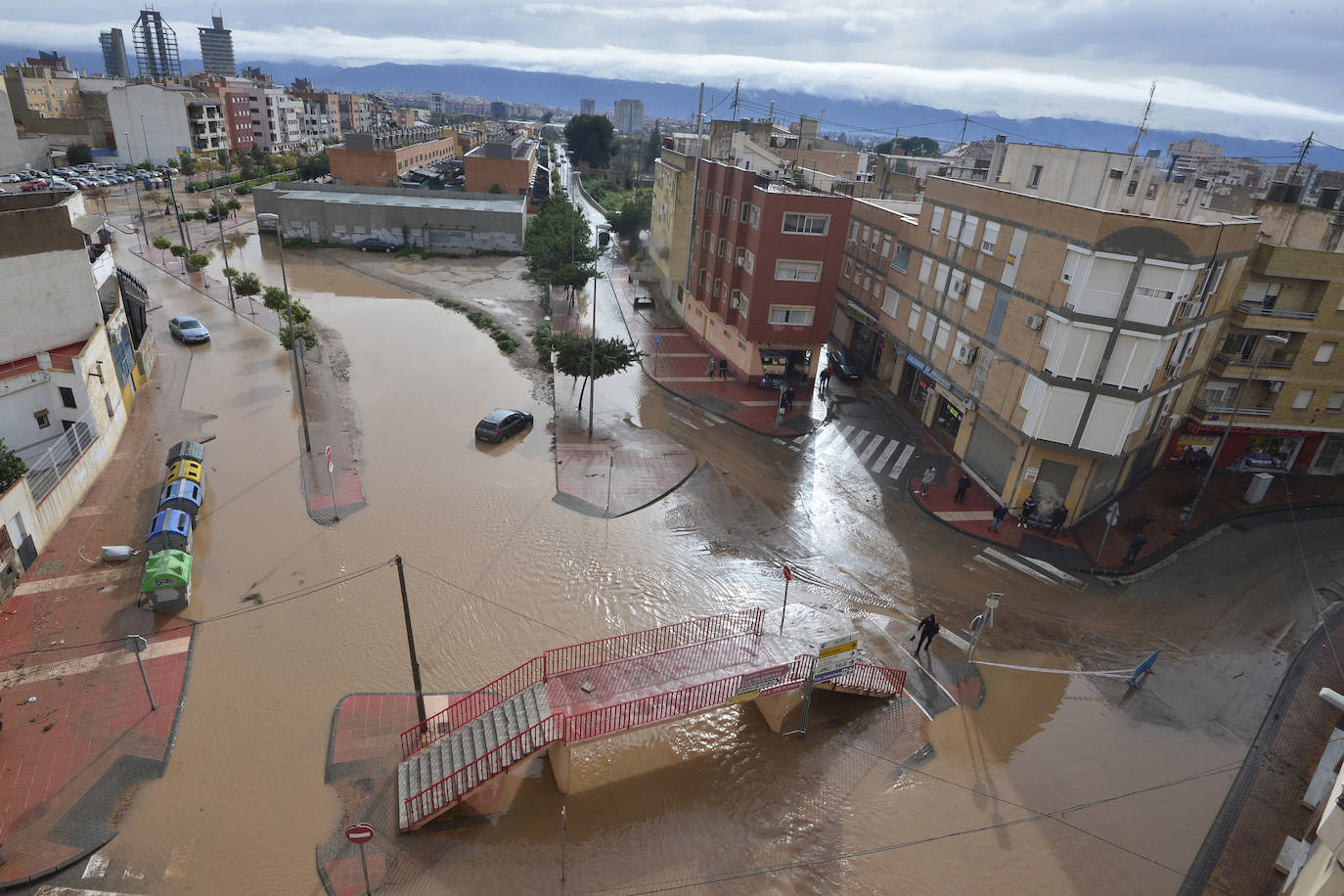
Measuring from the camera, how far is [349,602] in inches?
740

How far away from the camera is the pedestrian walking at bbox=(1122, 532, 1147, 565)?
22625 mm

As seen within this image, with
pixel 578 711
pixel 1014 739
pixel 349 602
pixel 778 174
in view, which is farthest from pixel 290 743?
pixel 778 174

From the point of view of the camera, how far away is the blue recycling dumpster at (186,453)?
23.2 meters

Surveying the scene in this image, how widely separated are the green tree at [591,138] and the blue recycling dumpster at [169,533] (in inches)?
5179

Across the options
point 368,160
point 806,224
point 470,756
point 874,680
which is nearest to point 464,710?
point 470,756

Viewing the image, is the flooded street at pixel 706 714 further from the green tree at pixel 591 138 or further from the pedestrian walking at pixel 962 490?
the green tree at pixel 591 138

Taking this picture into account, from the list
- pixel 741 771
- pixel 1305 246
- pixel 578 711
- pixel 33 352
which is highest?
pixel 1305 246

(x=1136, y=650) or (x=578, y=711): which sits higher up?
(x=578, y=711)

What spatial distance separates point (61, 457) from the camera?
70.0ft

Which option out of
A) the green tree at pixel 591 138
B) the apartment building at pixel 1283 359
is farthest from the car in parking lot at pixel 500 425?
the green tree at pixel 591 138

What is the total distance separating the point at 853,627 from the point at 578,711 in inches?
346

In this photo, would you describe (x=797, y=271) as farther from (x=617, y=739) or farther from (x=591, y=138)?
(x=591, y=138)

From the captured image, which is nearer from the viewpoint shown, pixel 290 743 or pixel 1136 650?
pixel 290 743

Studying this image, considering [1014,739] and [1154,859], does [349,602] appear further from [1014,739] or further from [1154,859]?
[1154,859]
